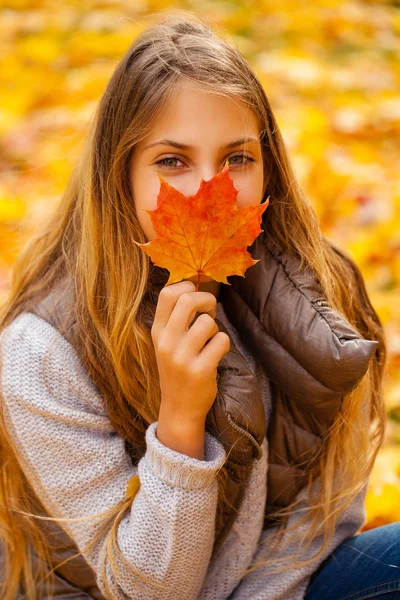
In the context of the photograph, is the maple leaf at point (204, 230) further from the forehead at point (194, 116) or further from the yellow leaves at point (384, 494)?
the yellow leaves at point (384, 494)

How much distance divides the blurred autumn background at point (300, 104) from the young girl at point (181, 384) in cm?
37

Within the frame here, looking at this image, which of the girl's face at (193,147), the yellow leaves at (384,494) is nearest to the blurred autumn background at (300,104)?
the yellow leaves at (384,494)

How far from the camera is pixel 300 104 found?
3.44 meters

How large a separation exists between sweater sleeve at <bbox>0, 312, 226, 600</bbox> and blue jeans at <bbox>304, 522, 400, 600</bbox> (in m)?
0.26

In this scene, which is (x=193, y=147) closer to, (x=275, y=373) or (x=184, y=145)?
(x=184, y=145)

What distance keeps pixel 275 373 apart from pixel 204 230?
341mm

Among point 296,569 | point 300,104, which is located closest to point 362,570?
point 296,569

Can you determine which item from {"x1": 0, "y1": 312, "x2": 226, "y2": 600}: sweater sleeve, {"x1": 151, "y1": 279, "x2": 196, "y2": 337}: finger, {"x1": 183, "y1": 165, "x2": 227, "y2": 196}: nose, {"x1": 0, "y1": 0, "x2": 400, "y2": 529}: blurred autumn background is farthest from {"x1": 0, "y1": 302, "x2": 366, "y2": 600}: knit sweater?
{"x1": 0, "y1": 0, "x2": 400, "y2": 529}: blurred autumn background

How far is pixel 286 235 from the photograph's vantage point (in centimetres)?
132

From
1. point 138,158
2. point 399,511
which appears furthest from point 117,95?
point 399,511

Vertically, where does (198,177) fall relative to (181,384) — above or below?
above

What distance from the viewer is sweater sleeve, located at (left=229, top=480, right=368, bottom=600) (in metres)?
1.27

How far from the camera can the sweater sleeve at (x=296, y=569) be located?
1.27 meters

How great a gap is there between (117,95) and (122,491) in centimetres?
61
